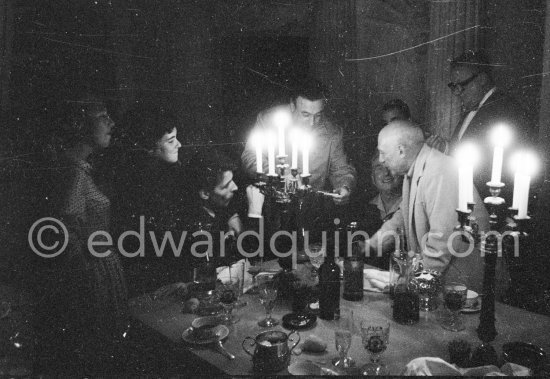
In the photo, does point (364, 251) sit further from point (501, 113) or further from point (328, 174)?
point (501, 113)

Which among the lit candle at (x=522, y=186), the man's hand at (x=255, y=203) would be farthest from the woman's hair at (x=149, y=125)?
the lit candle at (x=522, y=186)

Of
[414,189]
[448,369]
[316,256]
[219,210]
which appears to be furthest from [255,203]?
[448,369]

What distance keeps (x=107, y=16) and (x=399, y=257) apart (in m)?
1.81

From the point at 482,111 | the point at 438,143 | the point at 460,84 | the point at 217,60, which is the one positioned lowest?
the point at 438,143

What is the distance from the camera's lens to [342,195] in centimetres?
243

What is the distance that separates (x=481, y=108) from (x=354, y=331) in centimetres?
142

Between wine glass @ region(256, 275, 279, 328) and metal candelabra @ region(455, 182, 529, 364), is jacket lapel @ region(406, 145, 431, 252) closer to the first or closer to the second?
metal candelabra @ region(455, 182, 529, 364)

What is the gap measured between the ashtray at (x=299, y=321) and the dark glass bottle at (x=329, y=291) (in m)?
0.06

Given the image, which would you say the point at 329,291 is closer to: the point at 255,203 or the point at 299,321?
the point at 299,321

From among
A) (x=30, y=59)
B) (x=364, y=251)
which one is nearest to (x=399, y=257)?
(x=364, y=251)

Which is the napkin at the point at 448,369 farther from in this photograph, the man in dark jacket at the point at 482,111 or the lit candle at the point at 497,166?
the man in dark jacket at the point at 482,111

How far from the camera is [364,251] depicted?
2.45m

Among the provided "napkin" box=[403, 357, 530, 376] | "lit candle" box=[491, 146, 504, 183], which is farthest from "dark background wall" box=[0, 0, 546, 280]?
"napkin" box=[403, 357, 530, 376]

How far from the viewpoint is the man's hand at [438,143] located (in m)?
2.17
